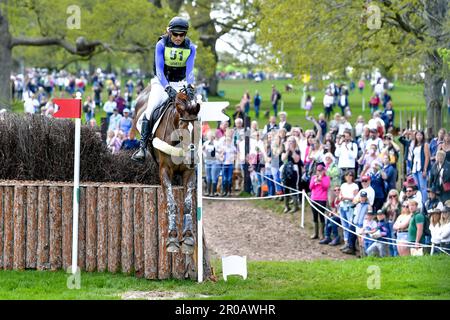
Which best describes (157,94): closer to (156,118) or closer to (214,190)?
(156,118)

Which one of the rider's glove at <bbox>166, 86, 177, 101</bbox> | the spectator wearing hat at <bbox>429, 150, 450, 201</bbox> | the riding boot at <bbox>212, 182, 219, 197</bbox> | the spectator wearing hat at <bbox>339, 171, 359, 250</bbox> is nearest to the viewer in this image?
the rider's glove at <bbox>166, 86, 177, 101</bbox>

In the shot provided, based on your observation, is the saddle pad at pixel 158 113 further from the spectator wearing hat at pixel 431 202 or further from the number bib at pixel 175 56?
the spectator wearing hat at pixel 431 202

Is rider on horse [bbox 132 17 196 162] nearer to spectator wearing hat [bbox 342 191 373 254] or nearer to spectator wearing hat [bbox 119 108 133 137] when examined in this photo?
spectator wearing hat [bbox 342 191 373 254]

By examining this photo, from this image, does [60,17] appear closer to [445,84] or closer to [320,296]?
[445,84]

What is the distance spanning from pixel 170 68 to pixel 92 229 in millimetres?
2800

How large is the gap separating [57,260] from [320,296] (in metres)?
4.56

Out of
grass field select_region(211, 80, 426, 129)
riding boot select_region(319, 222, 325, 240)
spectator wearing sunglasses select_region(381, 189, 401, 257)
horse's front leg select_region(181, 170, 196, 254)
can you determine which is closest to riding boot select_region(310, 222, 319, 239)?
riding boot select_region(319, 222, 325, 240)

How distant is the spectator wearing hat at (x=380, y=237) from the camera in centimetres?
2247

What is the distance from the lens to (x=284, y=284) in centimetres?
1727

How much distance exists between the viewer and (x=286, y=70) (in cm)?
4109

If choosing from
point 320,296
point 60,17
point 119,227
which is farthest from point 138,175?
point 60,17

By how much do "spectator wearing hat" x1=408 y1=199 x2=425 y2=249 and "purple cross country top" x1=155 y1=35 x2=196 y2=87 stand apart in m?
6.30

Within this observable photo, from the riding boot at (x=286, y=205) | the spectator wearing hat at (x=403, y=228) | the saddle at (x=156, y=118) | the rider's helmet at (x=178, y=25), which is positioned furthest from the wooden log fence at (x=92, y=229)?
the riding boot at (x=286, y=205)

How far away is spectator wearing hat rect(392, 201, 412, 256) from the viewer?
21.8 meters
